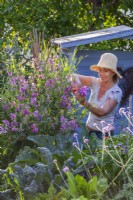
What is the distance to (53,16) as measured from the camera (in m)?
14.4

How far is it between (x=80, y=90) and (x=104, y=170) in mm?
1105

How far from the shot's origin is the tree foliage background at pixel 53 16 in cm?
1395

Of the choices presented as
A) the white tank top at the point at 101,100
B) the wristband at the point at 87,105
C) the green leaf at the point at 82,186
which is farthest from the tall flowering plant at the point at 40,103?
the green leaf at the point at 82,186

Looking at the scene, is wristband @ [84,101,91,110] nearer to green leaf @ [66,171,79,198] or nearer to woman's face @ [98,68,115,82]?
woman's face @ [98,68,115,82]

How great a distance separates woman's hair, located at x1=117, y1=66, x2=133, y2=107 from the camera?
10.8 meters

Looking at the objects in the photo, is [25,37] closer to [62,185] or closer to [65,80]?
[65,80]

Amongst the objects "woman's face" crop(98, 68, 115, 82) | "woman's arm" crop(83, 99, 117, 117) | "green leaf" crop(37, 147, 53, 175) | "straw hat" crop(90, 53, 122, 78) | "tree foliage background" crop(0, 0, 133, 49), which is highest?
"tree foliage background" crop(0, 0, 133, 49)

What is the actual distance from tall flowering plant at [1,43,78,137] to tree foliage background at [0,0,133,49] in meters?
7.98

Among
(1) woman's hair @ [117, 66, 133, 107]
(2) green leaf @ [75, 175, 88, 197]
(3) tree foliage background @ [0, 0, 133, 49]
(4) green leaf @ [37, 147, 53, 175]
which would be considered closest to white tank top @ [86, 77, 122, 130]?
(4) green leaf @ [37, 147, 53, 175]

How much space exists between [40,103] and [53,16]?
9121 millimetres

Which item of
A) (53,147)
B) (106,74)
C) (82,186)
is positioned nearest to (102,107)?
(106,74)

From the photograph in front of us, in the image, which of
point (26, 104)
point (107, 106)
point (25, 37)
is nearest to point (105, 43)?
point (25, 37)

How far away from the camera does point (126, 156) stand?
4.63 metres

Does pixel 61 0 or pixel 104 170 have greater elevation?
pixel 61 0
